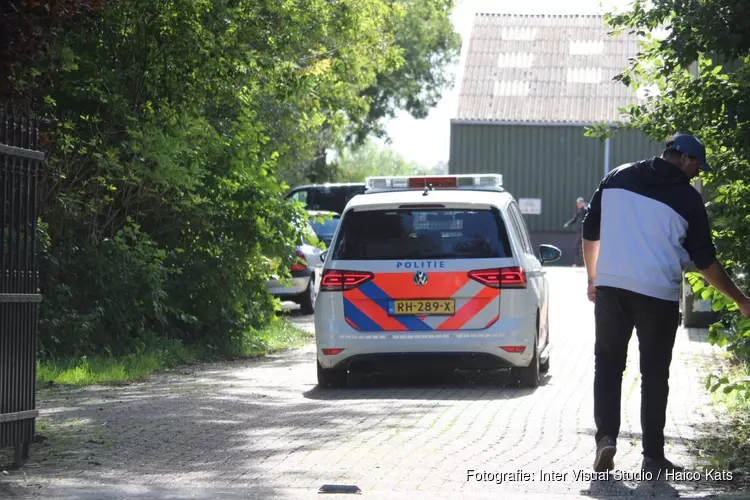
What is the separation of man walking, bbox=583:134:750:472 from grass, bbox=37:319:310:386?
6374 millimetres

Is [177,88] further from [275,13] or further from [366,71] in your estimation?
[366,71]

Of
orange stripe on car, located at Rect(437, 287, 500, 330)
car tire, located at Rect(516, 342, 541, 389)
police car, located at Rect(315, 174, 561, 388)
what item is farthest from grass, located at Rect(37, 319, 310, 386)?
car tire, located at Rect(516, 342, 541, 389)

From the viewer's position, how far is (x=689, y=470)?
7.95m

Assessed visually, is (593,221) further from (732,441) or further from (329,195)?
(329,195)

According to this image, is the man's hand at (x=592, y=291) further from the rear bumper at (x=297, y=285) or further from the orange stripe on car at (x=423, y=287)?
the rear bumper at (x=297, y=285)

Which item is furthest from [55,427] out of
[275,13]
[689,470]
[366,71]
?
[366,71]

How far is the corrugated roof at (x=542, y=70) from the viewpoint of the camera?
49156mm

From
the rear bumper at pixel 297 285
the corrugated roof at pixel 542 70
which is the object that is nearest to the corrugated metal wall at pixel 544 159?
the corrugated roof at pixel 542 70

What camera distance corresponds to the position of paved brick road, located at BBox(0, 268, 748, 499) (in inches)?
293

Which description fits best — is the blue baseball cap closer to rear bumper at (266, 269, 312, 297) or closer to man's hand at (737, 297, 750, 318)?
man's hand at (737, 297, 750, 318)

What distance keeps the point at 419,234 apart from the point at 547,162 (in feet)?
121

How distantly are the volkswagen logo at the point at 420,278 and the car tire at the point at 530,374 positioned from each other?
116 centimetres

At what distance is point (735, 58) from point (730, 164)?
1013mm

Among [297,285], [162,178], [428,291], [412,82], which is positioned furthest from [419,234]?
[412,82]
